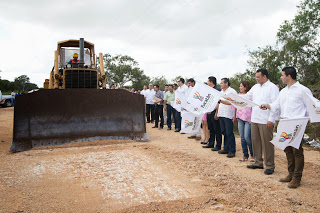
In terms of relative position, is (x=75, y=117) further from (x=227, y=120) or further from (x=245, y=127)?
(x=245, y=127)

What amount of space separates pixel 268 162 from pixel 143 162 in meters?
2.31

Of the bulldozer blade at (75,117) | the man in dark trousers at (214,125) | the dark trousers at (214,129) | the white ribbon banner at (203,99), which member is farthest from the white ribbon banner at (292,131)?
the bulldozer blade at (75,117)

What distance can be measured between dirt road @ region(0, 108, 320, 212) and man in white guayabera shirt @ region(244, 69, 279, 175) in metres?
0.24

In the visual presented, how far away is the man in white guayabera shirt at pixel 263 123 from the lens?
183 inches

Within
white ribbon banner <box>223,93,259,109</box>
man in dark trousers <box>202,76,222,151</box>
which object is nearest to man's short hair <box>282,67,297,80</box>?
white ribbon banner <box>223,93,259,109</box>

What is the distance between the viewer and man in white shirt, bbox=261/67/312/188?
154 inches

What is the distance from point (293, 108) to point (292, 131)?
0.37 meters

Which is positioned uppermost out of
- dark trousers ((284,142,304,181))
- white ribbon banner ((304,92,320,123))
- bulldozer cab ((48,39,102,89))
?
bulldozer cab ((48,39,102,89))

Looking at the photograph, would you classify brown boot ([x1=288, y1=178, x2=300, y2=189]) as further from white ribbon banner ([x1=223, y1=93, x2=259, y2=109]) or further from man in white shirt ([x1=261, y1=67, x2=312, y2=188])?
white ribbon banner ([x1=223, y1=93, x2=259, y2=109])

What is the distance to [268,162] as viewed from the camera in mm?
4668

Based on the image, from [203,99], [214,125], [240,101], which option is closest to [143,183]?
[240,101]

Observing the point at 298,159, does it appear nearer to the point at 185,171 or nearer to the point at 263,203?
the point at 263,203

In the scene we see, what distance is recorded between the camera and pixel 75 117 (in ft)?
22.5

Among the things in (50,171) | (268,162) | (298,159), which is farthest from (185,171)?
(50,171)
